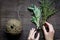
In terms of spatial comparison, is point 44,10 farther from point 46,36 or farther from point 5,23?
point 5,23

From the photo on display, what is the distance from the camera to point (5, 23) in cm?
138

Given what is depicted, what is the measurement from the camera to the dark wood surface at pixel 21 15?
1.38m

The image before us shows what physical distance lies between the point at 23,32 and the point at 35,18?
0.26 m

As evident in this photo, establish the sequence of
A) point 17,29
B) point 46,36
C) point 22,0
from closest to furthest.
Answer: point 46,36 < point 17,29 < point 22,0

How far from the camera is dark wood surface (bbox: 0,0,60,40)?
138 centimetres

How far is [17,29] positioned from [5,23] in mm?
130

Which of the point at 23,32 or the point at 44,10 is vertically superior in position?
the point at 44,10

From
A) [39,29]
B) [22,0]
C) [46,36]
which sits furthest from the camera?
[22,0]

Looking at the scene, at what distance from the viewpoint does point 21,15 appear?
1.39 metres

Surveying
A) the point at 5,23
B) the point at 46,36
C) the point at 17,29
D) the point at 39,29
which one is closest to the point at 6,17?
the point at 5,23

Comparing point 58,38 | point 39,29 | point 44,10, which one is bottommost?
point 58,38

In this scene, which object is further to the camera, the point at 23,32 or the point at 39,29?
the point at 23,32

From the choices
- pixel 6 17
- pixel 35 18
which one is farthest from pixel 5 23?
pixel 35 18

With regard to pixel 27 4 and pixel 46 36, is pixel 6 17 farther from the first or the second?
pixel 46 36
